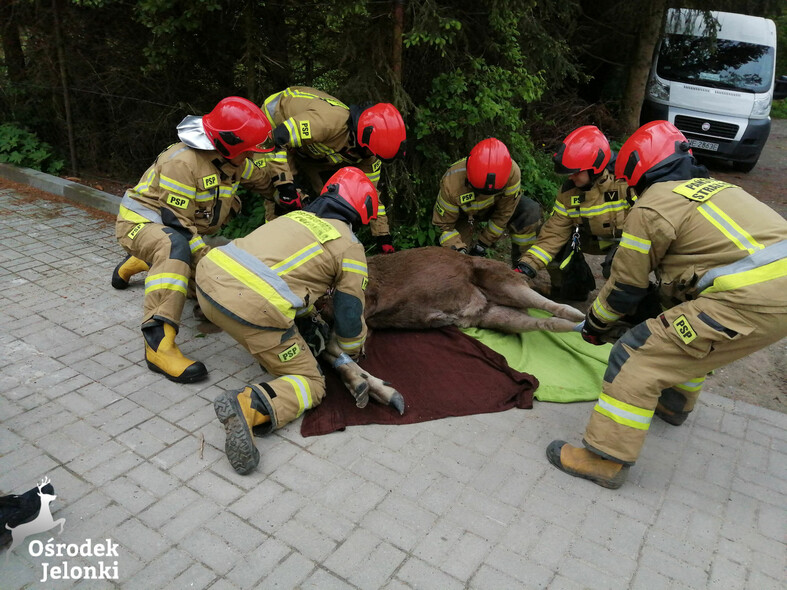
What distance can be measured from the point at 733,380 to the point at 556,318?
1472 millimetres

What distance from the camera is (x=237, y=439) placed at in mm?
3180

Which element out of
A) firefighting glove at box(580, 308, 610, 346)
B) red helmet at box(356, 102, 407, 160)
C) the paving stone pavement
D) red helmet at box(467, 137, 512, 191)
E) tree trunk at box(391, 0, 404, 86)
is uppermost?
tree trunk at box(391, 0, 404, 86)

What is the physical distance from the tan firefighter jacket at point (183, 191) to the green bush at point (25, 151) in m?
5.25

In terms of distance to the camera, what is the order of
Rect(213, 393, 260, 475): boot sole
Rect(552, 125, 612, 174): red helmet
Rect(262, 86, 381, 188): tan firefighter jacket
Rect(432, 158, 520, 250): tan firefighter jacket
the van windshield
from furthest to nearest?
the van windshield → Rect(432, 158, 520, 250): tan firefighter jacket → Rect(262, 86, 381, 188): tan firefighter jacket → Rect(552, 125, 612, 174): red helmet → Rect(213, 393, 260, 475): boot sole

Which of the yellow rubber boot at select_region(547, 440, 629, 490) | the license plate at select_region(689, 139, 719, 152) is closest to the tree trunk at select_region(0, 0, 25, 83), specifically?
the yellow rubber boot at select_region(547, 440, 629, 490)

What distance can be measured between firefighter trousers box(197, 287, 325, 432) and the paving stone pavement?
0.70 ft

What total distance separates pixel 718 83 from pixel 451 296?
8856mm

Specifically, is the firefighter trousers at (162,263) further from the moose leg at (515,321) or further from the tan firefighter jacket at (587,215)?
the tan firefighter jacket at (587,215)

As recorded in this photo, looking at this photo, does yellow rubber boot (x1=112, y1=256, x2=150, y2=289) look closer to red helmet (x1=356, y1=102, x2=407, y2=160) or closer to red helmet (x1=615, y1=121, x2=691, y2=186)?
red helmet (x1=356, y1=102, x2=407, y2=160)

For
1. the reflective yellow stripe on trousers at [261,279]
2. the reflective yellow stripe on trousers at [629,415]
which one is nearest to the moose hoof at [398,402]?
the reflective yellow stripe on trousers at [261,279]

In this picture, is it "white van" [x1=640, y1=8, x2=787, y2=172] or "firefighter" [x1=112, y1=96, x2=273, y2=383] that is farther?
"white van" [x1=640, y1=8, x2=787, y2=172]

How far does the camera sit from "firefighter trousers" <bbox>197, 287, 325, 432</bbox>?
3527 mm

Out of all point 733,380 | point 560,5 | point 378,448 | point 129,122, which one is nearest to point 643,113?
point 560,5

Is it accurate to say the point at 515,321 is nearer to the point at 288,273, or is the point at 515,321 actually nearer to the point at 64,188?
the point at 288,273
